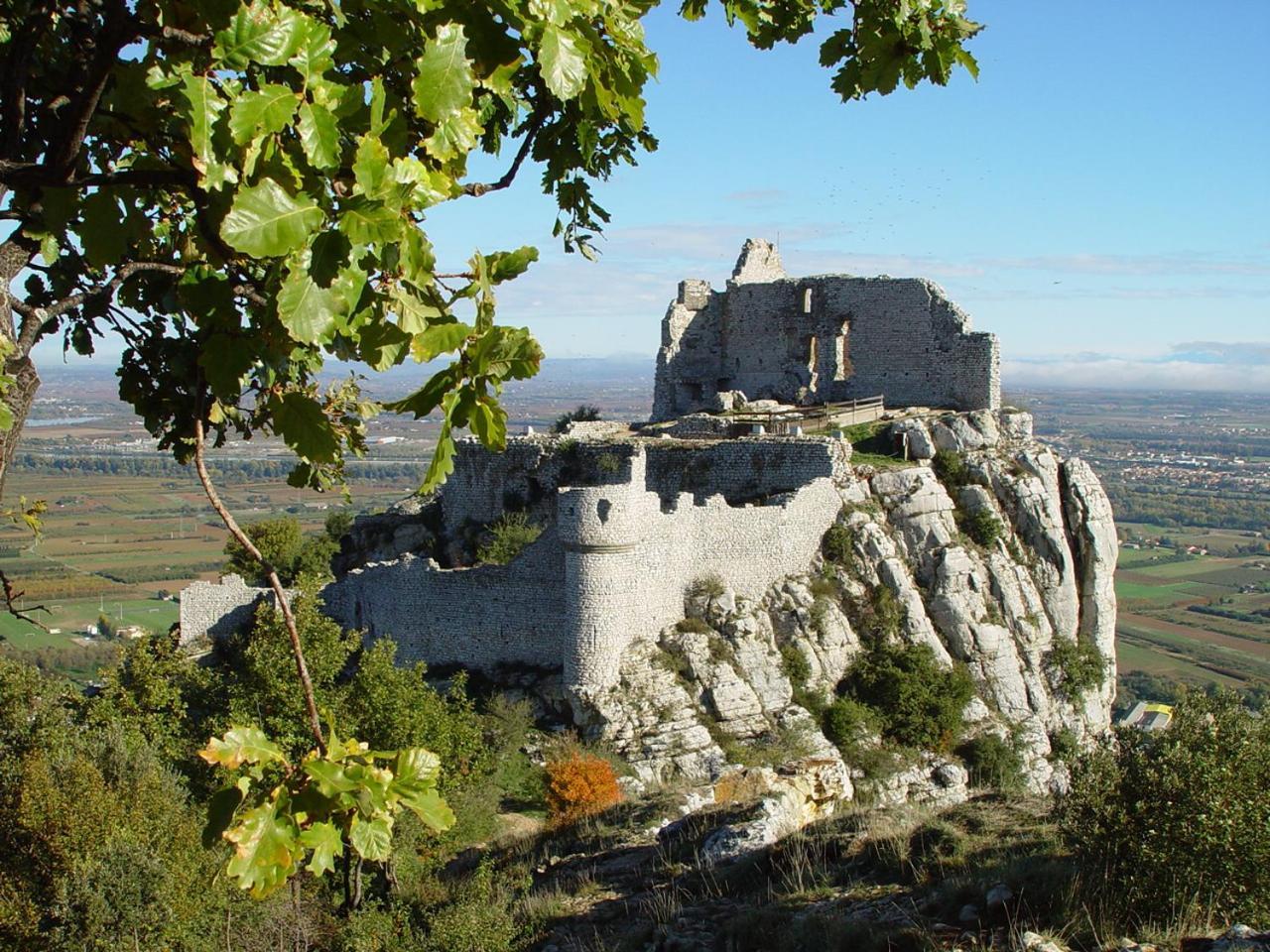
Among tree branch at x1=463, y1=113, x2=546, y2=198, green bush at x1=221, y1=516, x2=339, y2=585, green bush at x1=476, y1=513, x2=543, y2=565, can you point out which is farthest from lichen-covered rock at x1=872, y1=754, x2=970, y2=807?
tree branch at x1=463, y1=113, x2=546, y2=198

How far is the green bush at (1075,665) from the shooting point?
73.8ft

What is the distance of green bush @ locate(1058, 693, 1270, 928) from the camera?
295 inches

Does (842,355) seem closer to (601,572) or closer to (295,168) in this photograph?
(601,572)

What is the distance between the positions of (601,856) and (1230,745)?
691cm

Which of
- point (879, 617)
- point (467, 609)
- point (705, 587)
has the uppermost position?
point (705, 587)

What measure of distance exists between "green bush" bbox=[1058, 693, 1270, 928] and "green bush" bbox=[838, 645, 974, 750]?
10.4m

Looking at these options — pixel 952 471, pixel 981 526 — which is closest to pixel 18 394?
pixel 981 526

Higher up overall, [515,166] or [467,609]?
[515,166]

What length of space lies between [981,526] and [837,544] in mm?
3182

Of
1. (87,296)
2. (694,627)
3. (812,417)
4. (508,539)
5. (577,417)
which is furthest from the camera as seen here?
(577,417)

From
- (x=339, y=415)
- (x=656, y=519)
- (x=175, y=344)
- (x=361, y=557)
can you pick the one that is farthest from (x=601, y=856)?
(x=361, y=557)

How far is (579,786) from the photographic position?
17.1m

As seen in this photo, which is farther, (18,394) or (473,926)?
(473,926)

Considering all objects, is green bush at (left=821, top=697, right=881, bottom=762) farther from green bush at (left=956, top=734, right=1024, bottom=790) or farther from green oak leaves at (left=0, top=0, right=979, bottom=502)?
green oak leaves at (left=0, top=0, right=979, bottom=502)
